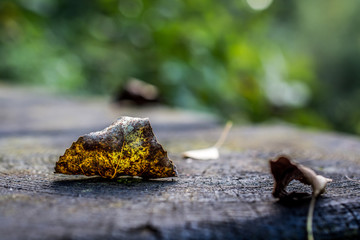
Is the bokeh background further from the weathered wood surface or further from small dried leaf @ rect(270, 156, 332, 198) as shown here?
small dried leaf @ rect(270, 156, 332, 198)

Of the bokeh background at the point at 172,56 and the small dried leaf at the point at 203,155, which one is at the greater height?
the bokeh background at the point at 172,56

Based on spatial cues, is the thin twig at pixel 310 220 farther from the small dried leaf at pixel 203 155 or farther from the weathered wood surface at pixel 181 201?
the small dried leaf at pixel 203 155

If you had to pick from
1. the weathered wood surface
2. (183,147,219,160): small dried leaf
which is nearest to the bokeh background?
(183,147,219,160): small dried leaf

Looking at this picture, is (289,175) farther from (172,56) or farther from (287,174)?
(172,56)

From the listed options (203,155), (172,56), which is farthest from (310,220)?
(172,56)

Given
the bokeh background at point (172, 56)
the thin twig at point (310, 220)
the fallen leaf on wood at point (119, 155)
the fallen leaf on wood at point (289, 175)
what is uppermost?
the bokeh background at point (172, 56)

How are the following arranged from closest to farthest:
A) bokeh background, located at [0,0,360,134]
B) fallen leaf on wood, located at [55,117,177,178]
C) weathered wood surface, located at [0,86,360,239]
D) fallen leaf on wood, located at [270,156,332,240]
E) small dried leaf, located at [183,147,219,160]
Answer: weathered wood surface, located at [0,86,360,239], fallen leaf on wood, located at [270,156,332,240], fallen leaf on wood, located at [55,117,177,178], small dried leaf, located at [183,147,219,160], bokeh background, located at [0,0,360,134]

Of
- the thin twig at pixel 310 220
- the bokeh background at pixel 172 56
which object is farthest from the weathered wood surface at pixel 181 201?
the bokeh background at pixel 172 56
